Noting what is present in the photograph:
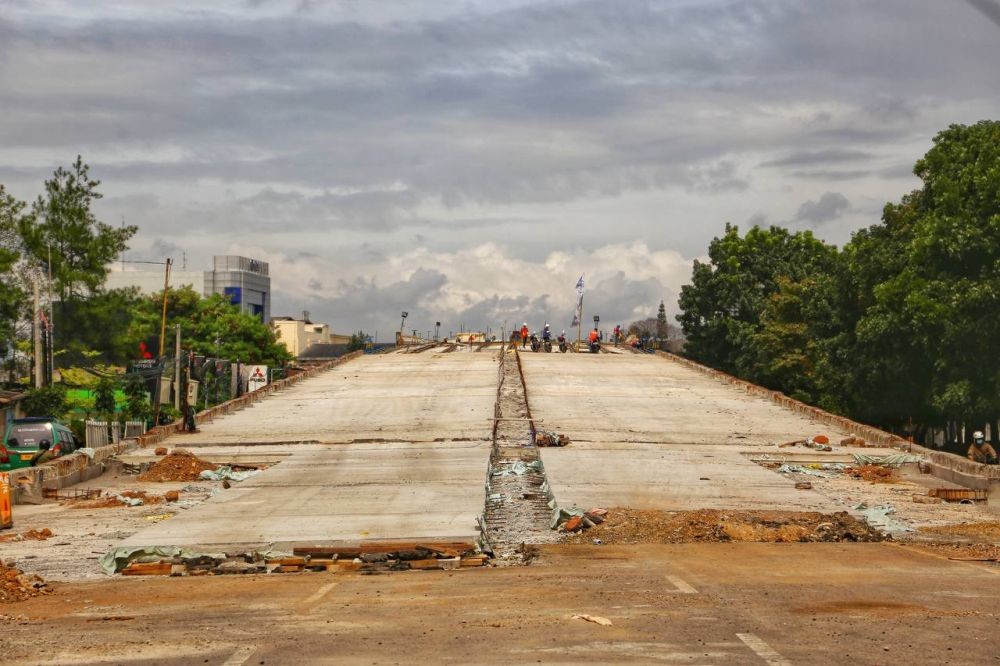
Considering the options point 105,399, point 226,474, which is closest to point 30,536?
point 226,474

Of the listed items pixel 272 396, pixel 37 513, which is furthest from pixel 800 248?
pixel 37 513

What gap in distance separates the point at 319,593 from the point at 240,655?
172 inches

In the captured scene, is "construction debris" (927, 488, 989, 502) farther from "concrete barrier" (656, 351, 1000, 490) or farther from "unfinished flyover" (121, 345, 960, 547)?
"unfinished flyover" (121, 345, 960, 547)

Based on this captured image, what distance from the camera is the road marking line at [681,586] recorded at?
15680 mm

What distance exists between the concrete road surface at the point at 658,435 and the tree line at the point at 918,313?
4264 mm

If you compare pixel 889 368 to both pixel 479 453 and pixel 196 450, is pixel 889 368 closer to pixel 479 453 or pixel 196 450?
pixel 479 453

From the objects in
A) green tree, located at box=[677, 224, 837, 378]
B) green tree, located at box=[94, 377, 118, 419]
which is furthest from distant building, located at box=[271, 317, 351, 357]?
green tree, located at box=[94, 377, 118, 419]

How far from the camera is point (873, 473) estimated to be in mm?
33875

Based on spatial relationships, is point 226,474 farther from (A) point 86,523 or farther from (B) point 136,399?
(B) point 136,399

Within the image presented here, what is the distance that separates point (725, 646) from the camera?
11828 mm

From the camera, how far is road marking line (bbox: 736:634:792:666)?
1112cm

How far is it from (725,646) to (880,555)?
30.8 ft

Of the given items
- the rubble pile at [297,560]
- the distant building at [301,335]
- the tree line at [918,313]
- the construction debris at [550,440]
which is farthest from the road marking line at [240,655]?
the distant building at [301,335]

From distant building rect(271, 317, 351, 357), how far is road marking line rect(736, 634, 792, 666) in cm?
13202
